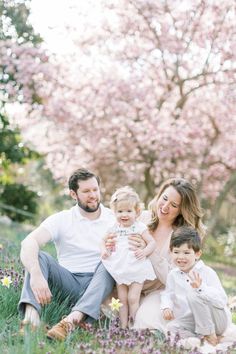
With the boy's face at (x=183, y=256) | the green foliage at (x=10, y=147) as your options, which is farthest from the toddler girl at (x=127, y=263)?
the green foliage at (x=10, y=147)

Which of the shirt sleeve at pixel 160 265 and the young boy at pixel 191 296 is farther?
the shirt sleeve at pixel 160 265

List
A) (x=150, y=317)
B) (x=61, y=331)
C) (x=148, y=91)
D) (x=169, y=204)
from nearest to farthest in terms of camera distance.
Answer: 1. (x=61, y=331)
2. (x=150, y=317)
3. (x=169, y=204)
4. (x=148, y=91)

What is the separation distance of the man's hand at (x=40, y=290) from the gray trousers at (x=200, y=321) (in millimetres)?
852

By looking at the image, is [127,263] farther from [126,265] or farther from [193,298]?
[193,298]

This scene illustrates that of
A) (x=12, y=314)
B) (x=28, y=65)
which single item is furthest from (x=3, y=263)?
(x=28, y=65)

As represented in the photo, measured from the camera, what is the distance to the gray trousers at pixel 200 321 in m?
4.51

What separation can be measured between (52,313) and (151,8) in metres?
8.79

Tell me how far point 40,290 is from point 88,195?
0.92 m

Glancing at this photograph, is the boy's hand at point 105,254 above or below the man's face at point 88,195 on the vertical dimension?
below

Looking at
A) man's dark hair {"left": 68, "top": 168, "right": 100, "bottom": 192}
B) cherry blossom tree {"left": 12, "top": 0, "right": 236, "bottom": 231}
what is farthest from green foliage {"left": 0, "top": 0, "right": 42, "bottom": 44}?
man's dark hair {"left": 68, "top": 168, "right": 100, "bottom": 192}

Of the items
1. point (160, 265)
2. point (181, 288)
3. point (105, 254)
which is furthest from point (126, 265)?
point (181, 288)

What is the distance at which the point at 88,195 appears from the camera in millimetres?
5180

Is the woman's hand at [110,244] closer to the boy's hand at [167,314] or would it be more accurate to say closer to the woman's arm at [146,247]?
the woman's arm at [146,247]

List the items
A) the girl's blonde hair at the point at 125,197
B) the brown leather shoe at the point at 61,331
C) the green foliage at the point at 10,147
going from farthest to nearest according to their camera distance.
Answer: the green foliage at the point at 10,147
the girl's blonde hair at the point at 125,197
the brown leather shoe at the point at 61,331
